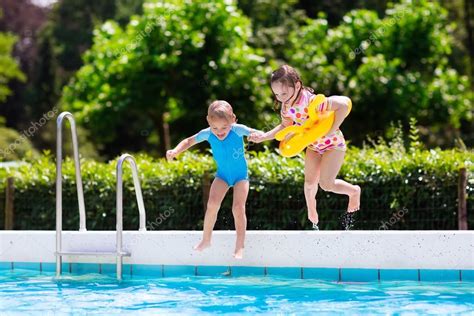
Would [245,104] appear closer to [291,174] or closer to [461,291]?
[291,174]

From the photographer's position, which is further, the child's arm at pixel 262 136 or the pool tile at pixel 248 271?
the pool tile at pixel 248 271

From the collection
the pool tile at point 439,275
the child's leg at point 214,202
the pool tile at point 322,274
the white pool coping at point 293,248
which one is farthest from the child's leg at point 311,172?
the pool tile at point 439,275

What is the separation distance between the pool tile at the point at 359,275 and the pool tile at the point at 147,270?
1700 mm

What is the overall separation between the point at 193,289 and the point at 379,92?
1551 cm

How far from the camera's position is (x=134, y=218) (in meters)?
10.3

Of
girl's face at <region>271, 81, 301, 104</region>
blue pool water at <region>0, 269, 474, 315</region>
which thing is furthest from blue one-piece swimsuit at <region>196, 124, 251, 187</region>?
blue pool water at <region>0, 269, 474, 315</region>

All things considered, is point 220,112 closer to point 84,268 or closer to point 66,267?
point 84,268

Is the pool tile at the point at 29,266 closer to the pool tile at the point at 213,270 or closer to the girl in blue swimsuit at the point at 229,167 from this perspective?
the pool tile at the point at 213,270

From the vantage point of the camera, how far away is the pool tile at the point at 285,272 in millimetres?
7340

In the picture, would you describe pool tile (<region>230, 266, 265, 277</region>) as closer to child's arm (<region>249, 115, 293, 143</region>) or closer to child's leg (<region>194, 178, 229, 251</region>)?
child's leg (<region>194, 178, 229, 251</region>)

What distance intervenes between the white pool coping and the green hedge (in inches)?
86.7

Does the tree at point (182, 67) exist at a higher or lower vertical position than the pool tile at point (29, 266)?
higher

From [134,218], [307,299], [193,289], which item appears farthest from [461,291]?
[134,218]

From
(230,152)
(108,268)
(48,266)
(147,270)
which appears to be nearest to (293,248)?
(230,152)
